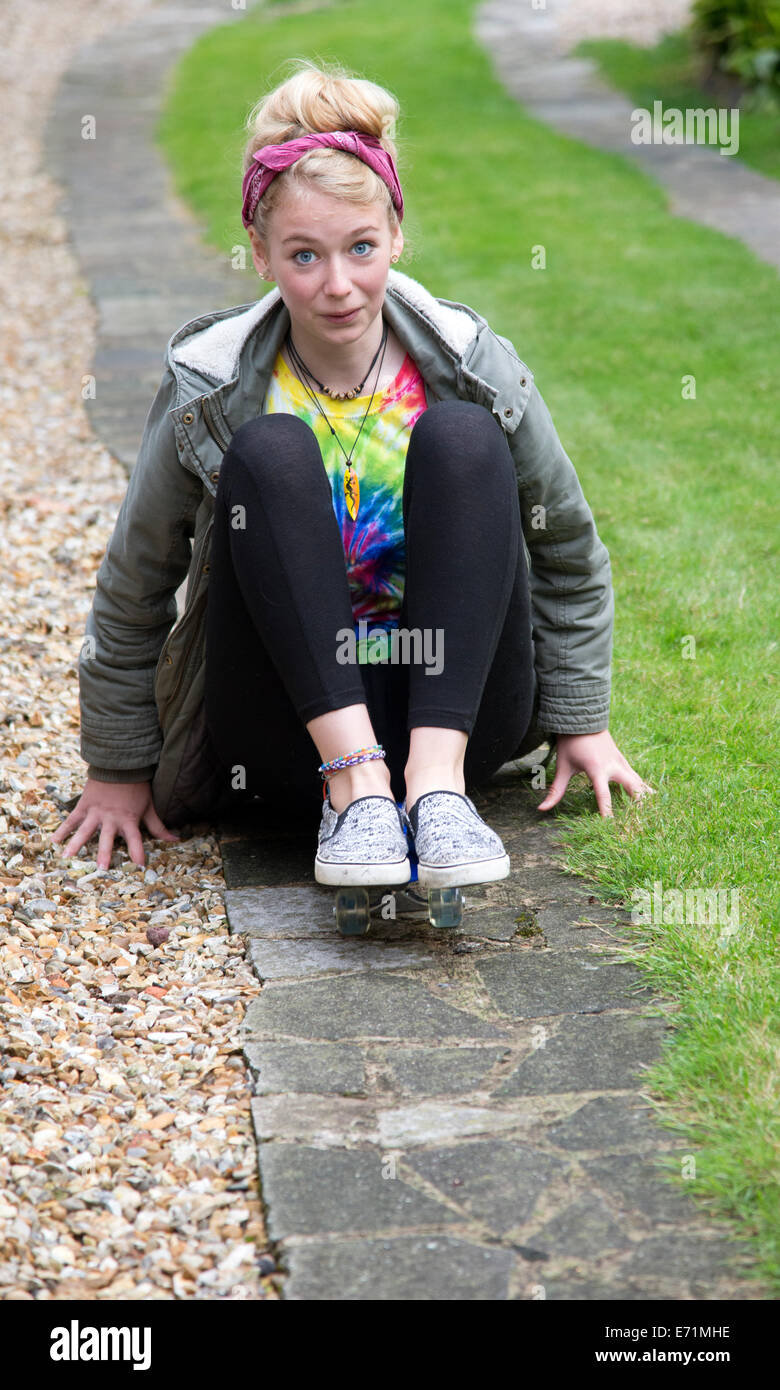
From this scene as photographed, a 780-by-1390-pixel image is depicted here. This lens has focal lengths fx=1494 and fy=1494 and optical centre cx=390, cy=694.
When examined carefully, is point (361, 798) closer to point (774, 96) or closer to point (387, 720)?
point (387, 720)

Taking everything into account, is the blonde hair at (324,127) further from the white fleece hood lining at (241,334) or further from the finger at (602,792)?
the finger at (602,792)

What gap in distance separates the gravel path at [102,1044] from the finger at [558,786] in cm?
64

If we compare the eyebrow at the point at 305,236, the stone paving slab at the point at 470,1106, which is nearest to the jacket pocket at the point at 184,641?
the stone paving slab at the point at 470,1106

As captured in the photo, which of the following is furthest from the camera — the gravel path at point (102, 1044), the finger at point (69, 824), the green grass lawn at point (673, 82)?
the green grass lawn at point (673, 82)

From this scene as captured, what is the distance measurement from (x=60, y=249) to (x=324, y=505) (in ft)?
22.6

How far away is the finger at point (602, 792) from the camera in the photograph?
279 centimetres

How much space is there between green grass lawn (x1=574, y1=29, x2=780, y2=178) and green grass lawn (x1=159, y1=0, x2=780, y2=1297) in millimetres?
970

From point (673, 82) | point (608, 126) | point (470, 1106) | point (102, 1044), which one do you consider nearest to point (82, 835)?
point (102, 1044)

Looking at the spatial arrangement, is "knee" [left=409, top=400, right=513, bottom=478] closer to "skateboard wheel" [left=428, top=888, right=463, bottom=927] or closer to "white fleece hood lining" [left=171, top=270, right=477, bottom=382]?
"white fleece hood lining" [left=171, top=270, right=477, bottom=382]

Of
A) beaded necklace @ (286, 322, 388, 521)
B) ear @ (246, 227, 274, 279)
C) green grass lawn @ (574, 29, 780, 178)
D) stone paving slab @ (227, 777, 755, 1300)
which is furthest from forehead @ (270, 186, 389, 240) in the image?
green grass lawn @ (574, 29, 780, 178)

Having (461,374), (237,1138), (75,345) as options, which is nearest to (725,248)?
(75,345)

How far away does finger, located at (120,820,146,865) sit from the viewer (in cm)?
284

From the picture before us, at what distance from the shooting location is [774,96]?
10430 millimetres

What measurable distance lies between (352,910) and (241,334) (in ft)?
3.34
